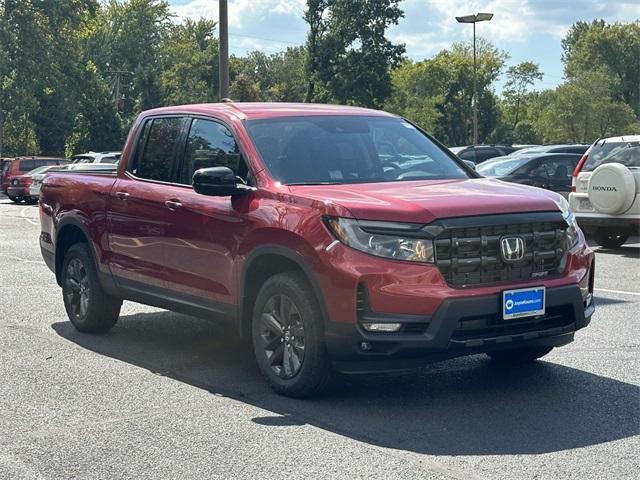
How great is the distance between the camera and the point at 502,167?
20.1 metres

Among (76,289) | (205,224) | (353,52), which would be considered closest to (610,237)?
(76,289)

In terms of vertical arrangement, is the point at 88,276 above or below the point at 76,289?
above

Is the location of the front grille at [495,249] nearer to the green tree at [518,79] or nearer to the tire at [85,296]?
the tire at [85,296]

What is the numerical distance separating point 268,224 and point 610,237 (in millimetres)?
10983

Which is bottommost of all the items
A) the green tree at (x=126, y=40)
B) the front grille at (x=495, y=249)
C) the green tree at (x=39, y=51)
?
the front grille at (x=495, y=249)

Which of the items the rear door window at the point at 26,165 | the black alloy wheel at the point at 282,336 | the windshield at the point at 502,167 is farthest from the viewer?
the rear door window at the point at 26,165

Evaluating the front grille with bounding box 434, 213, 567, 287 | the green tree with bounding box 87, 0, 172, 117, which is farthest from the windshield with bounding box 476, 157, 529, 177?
the green tree with bounding box 87, 0, 172, 117

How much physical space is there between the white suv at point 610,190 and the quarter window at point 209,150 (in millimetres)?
9088

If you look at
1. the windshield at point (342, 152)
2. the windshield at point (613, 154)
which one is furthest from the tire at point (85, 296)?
the windshield at point (613, 154)

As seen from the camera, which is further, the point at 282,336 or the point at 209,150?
the point at 209,150

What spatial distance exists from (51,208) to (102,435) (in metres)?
4.06

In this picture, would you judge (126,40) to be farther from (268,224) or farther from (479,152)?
(268,224)

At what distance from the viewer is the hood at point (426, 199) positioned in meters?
5.96

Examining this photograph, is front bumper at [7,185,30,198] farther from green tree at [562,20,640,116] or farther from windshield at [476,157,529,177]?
green tree at [562,20,640,116]
